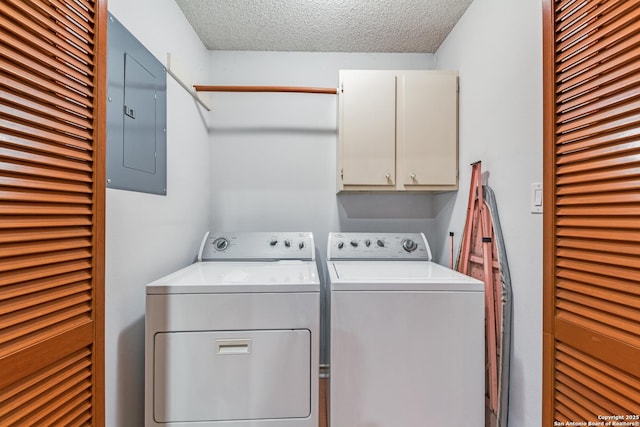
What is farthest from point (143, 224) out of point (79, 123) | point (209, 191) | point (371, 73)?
point (371, 73)

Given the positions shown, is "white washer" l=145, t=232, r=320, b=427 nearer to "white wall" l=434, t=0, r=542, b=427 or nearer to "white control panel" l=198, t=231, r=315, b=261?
"white control panel" l=198, t=231, r=315, b=261

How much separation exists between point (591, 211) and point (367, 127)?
4.33ft

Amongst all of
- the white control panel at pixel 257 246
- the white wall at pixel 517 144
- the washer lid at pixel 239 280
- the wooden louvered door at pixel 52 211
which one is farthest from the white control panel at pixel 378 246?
the wooden louvered door at pixel 52 211

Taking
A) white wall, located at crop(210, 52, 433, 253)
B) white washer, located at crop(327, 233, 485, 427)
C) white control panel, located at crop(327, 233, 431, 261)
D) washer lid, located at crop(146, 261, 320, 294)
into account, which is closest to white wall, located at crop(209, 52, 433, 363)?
white wall, located at crop(210, 52, 433, 253)

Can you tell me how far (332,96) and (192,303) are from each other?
5.84ft

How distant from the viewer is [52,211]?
749 mm

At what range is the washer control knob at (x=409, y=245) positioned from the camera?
2041mm

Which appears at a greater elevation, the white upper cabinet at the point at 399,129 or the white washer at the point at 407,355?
the white upper cabinet at the point at 399,129

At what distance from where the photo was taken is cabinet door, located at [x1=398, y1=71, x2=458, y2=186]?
1.90 metres

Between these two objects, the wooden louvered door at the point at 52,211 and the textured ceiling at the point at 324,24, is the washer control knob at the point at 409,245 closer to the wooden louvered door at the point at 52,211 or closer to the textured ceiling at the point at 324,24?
the textured ceiling at the point at 324,24

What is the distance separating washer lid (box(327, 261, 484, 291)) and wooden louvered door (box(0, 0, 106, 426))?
0.88 meters

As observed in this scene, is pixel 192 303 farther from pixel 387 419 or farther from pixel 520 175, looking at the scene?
pixel 520 175

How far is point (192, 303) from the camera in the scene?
3.97ft

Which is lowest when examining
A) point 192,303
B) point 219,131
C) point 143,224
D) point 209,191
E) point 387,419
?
point 387,419
